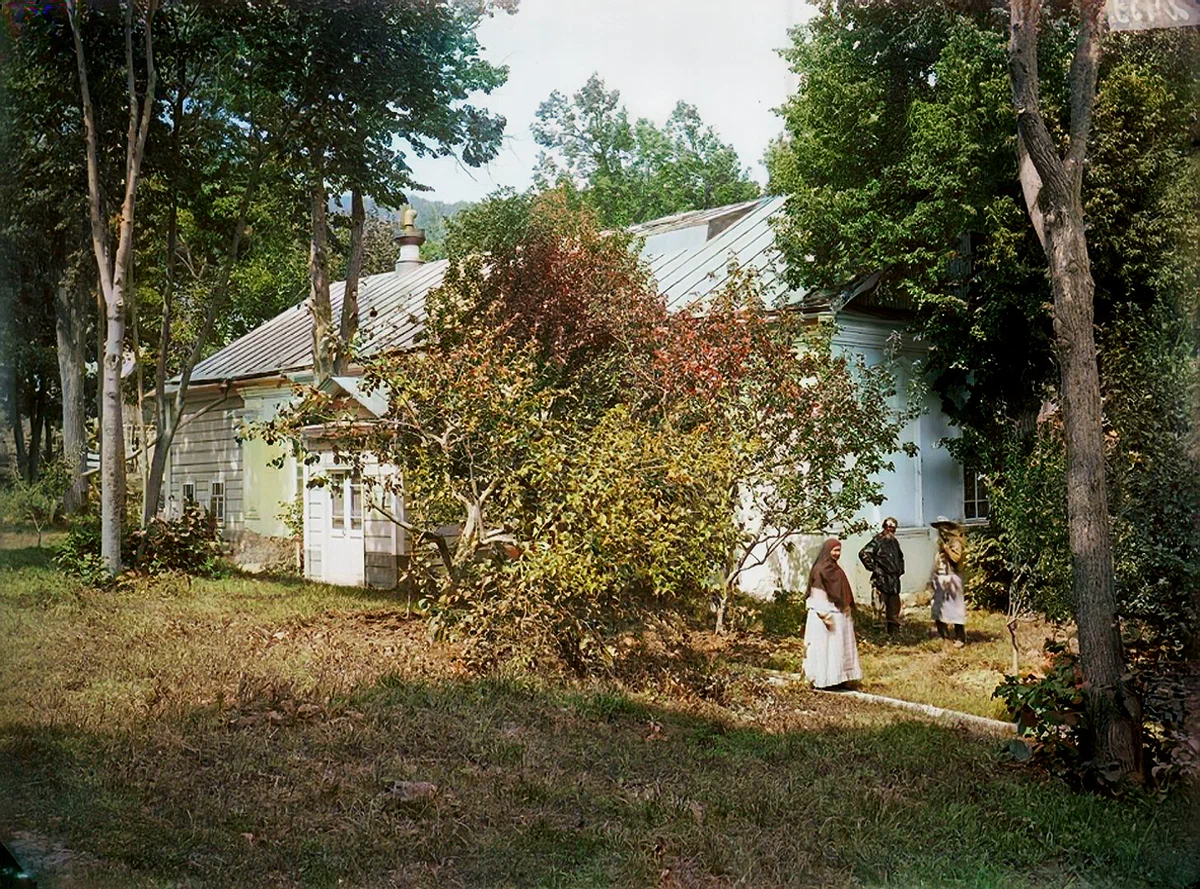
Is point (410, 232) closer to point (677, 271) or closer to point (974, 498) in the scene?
point (677, 271)

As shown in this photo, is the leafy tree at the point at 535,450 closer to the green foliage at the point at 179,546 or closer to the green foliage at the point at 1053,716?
the green foliage at the point at 179,546

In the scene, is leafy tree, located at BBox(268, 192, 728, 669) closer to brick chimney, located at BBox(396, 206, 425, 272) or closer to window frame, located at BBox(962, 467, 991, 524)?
brick chimney, located at BBox(396, 206, 425, 272)

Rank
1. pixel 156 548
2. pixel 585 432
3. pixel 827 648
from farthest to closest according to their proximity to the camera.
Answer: pixel 156 548 → pixel 827 648 → pixel 585 432

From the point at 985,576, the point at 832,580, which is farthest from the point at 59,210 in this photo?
the point at 985,576

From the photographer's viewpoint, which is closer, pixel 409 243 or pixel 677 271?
pixel 409 243

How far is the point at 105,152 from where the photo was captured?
8195mm

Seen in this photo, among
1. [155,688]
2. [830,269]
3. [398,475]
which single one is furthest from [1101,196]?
[155,688]

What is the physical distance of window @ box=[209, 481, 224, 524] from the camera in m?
13.7

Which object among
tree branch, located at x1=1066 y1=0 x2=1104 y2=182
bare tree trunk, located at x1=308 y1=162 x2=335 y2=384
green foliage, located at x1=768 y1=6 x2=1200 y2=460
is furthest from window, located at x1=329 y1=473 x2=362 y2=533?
tree branch, located at x1=1066 y1=0 x2=1104 y2=182

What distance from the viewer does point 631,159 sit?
245 inches

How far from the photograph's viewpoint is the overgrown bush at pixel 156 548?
Result: 811 centimetres

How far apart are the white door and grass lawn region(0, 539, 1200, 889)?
4624mm

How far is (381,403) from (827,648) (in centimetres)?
390

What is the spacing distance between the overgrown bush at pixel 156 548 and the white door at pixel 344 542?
143cm
